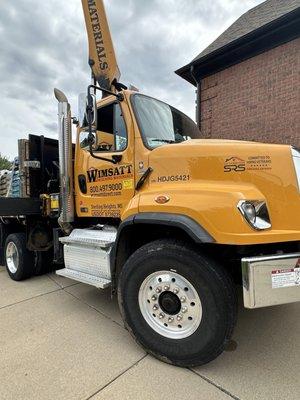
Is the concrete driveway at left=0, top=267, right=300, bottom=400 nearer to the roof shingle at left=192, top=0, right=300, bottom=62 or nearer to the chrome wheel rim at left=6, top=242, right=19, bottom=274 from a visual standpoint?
the chrome wheel rim at left=6, top=242, right=19, bottom=274

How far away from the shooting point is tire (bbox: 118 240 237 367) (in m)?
2.35

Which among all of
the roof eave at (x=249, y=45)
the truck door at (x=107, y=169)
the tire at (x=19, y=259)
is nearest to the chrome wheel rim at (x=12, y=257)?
the tire at (x=19, y=259)

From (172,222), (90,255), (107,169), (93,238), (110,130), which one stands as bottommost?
(90,255)

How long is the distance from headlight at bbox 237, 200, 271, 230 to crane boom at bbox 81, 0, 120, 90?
2677mm

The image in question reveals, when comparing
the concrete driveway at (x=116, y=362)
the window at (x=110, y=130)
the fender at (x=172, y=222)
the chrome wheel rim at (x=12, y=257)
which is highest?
the window at (x=110, y=130)

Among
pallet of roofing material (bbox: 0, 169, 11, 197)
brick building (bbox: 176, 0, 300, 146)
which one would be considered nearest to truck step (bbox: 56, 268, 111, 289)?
pallet of roofing material (bbox: 0, 169, 11, 197)

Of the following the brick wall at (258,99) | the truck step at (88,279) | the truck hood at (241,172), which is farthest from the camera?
the brick wall at (258,99)

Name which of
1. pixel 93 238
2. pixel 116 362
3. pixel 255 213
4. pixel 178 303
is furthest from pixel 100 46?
pixel 116 362

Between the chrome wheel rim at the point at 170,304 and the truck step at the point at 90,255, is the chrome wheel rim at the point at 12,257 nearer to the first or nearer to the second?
the truck step at the point at 90,255

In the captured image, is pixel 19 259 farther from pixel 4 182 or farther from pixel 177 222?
pixel 177 222

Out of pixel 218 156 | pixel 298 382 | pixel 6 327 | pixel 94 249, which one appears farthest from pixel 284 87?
pixel 6 327

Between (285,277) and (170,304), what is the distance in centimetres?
96

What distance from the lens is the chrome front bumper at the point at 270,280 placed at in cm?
220

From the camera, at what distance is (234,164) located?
263 cm
